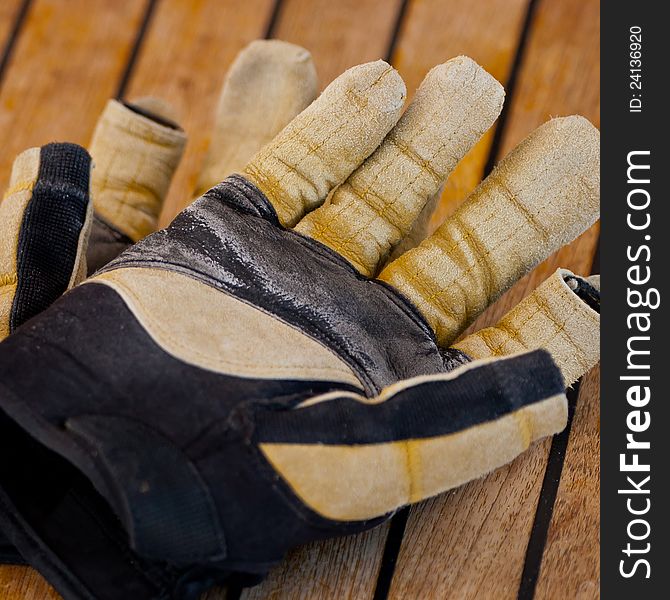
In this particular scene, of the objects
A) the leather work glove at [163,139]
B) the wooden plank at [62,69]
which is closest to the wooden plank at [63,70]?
the wooden plank at [62,69]

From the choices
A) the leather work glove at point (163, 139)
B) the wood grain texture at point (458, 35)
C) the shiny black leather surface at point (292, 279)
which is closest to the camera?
the shiny black leather surface at point (292, 279)

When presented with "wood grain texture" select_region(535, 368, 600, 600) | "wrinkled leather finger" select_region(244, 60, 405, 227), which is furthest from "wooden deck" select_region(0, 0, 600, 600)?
"wrinkled leather finger" select_region(244, 60, 405, 227)

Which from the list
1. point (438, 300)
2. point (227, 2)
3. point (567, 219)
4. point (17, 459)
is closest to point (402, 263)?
point (438, 300)

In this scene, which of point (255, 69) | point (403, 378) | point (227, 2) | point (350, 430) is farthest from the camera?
point (227, 2)

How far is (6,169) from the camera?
3.34 ft

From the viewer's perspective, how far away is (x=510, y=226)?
771mm

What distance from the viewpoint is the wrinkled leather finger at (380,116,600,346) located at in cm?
76

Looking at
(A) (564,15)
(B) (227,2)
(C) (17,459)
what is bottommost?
(C) (17,459)

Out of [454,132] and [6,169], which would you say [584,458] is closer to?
[454,132]

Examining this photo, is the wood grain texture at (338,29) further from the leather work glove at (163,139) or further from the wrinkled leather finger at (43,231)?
the wrinkled leather finger at (43,231)

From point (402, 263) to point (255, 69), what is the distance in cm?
33

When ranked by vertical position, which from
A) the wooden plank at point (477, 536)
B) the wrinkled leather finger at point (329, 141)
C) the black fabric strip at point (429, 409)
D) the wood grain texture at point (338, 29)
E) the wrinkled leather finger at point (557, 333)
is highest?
the wood grain texture at point (338, 29)

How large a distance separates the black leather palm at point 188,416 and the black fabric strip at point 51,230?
8 centimetres

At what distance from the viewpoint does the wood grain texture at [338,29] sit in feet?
3.42
